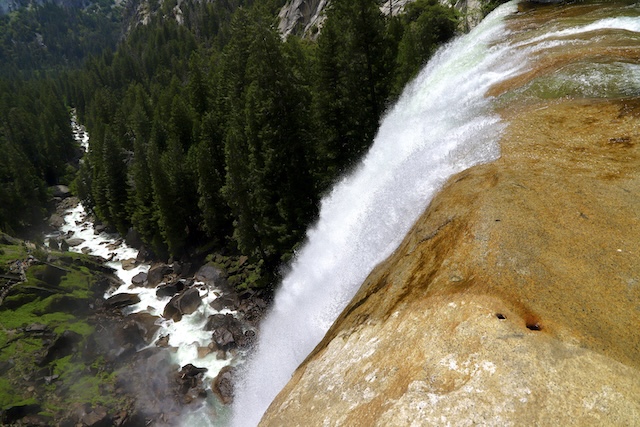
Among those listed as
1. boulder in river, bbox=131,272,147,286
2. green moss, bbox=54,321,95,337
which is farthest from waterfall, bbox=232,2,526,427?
boulder in river, bbox=131,272,147,286

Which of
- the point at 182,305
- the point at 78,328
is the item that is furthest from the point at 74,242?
the point at 182,305

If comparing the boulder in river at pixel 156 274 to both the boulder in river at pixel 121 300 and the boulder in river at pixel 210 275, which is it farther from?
the boulder in river at pixel 210 275

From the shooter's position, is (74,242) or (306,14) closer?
(74,242)

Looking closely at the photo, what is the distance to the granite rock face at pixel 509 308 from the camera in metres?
5.86

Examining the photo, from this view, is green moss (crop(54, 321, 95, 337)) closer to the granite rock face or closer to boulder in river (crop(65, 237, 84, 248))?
boulder in river (crop(65, 237, 84, 248))

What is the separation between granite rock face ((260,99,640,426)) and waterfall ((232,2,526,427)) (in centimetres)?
199

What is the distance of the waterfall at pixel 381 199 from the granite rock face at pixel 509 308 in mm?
1989

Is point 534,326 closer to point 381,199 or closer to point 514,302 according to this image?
point 514,302

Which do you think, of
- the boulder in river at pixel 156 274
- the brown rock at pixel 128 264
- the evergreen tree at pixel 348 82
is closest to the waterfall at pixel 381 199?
the evergreen tree at pixel 348 82

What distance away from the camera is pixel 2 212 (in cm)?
6272

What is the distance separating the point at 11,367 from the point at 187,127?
124 ft

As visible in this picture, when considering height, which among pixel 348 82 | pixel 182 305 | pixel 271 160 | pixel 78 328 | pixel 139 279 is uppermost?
pixel 348 82

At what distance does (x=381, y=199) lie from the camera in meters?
15.9

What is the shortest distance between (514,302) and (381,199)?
9.10m
